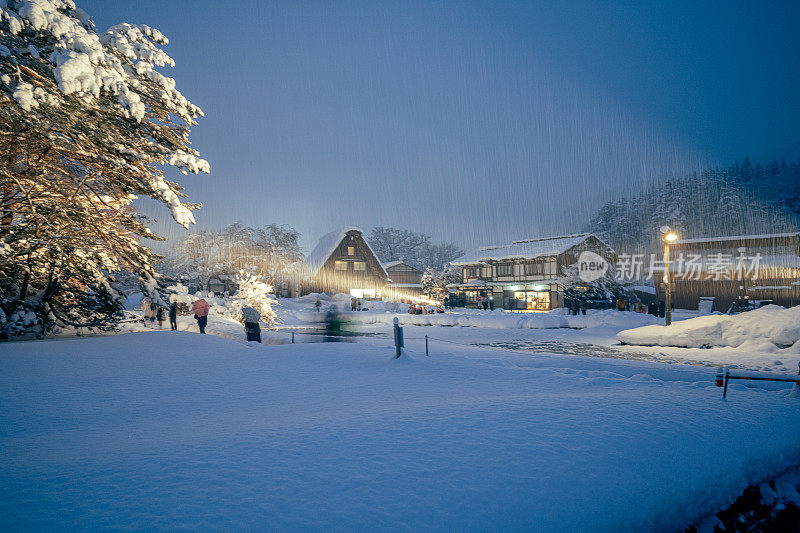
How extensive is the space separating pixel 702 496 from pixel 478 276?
4683cm

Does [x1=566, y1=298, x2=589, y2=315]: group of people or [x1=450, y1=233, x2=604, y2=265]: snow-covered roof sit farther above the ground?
[x1=450, y1=233, x2=604, y2=265]: snow-covered roof

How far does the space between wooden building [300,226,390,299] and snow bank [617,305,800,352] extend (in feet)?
122

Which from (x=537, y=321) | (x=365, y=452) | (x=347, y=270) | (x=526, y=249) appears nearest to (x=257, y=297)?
(x=537, y=321)

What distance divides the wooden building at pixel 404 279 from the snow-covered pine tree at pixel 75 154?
45.1 m

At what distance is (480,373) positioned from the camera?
28.8 feet

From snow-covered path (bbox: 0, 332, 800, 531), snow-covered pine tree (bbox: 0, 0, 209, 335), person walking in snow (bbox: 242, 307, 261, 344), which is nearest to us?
snow-covered path (bbox: 0, 332, 800, 531)

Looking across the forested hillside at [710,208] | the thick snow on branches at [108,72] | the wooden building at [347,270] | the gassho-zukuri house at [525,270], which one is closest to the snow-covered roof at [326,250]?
the wooden building at [347,270]

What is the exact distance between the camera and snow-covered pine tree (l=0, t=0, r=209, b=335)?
5320 millimetres

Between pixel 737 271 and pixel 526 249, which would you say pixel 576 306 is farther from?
pixel 737 271

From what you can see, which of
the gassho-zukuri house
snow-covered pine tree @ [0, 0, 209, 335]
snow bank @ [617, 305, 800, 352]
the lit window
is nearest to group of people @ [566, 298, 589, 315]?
the gassho-zukuri house

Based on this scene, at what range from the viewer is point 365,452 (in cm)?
361

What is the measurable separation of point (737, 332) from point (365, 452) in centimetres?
1629

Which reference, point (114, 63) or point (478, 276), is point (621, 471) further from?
point (478, 276)

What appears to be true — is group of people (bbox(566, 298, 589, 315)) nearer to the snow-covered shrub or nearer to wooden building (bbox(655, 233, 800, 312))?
wooden building (bbox(655, 233, 800, 312))
